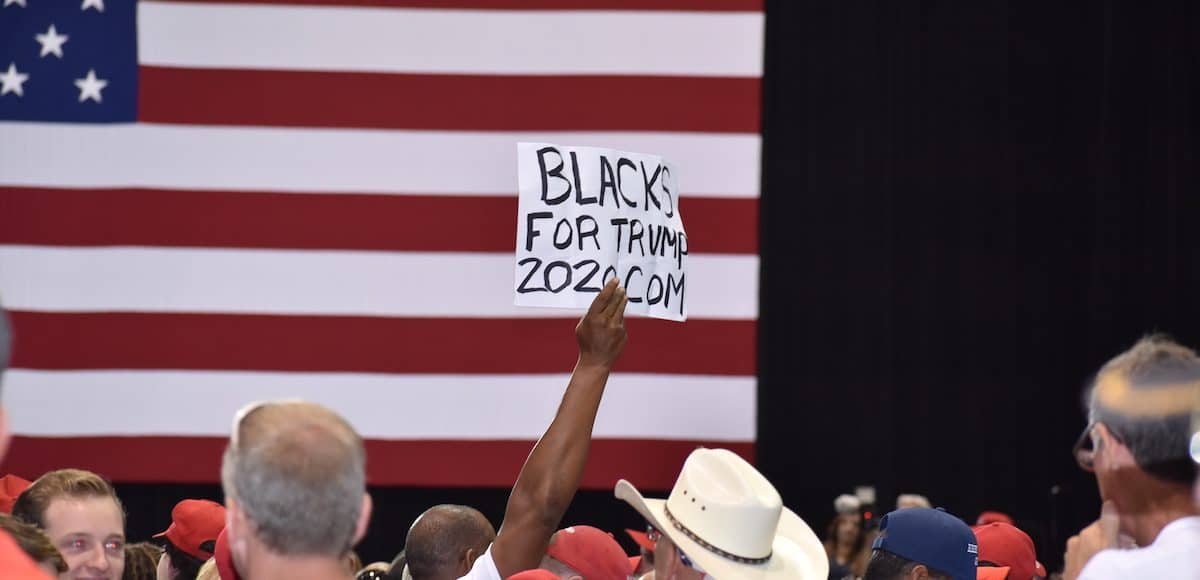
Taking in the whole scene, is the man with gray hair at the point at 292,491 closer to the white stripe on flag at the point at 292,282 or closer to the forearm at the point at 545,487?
the forearm at the point at 545,487

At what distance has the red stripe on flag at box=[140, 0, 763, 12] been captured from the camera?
7.02 m

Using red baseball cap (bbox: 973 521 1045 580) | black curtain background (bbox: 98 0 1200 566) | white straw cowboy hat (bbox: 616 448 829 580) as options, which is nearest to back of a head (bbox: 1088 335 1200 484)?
white straw cowboy hat (bbox: 616 448 829 580)

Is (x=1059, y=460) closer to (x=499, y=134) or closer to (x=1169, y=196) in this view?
(x=1169, y=196)

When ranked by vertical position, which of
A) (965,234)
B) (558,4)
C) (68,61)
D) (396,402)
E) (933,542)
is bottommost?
(396,402)

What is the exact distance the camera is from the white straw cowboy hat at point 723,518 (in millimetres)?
2555

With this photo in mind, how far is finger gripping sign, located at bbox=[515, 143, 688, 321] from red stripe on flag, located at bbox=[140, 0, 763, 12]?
12.3 feet

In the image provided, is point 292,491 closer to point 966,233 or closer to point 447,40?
point 447,40

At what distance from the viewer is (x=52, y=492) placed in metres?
3.28

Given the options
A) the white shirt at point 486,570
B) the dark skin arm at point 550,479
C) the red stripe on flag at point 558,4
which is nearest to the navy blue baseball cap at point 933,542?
the dark skin arm at point 550,479

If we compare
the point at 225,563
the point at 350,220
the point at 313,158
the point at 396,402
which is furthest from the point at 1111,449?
the point at 313,158

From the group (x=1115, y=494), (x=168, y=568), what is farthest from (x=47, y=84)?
(x=1115, y=494)

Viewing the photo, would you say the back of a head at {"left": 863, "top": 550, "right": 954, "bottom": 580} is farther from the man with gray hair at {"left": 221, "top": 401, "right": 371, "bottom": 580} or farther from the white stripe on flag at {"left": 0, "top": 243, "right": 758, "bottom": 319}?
the white stripe on flag at {"left": 0, "top": 243, "right": 758, "bottom": 319}

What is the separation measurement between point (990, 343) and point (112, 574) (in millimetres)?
5304

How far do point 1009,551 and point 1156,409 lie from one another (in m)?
1.92
